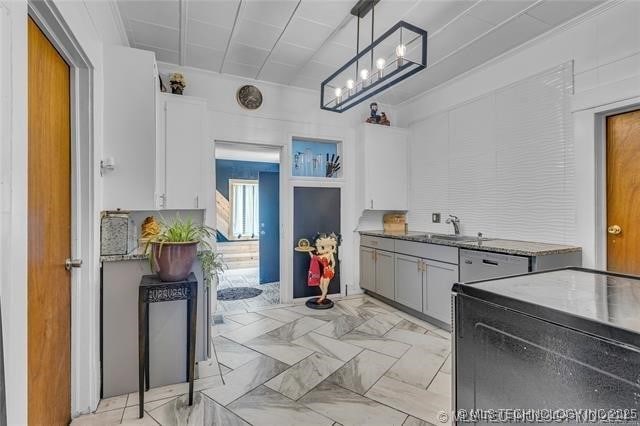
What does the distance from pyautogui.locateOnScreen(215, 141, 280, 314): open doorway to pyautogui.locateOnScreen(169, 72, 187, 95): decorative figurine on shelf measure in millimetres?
1433

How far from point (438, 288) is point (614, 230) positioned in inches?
59.6

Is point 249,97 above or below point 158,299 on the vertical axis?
above

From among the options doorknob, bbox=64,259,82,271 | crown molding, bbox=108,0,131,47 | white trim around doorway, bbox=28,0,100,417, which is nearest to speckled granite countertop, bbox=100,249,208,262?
white trim around doorway, bbox=28,0,100,417

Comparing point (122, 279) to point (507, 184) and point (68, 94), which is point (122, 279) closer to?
point (68, 94)

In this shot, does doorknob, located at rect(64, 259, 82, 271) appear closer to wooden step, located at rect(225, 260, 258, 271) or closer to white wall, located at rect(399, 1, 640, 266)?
white wall, located at rect(399, 1, 640, 266)

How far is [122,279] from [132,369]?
62cm

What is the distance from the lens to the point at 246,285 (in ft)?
16.9

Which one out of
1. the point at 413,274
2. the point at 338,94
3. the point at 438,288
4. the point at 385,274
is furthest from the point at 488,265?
the point at 338,94

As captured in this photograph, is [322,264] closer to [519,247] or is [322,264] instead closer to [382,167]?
[382,167]

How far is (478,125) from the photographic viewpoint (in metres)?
3.62

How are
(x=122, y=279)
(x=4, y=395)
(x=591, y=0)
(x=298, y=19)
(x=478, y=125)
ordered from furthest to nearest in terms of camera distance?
(x=478, y=125) < (x=298, y=19) < (x=591, y=0) < (x=122, y=279) < (x=4, y=395)

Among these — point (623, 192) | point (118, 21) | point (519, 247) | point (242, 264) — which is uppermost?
point (118, 21)

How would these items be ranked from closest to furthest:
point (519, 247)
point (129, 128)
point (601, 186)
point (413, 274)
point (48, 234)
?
point (48, 234), point (129, 128), point (601, 186), point (519, 247), point (413, 274)

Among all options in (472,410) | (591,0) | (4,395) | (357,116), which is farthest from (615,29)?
(4,395)
